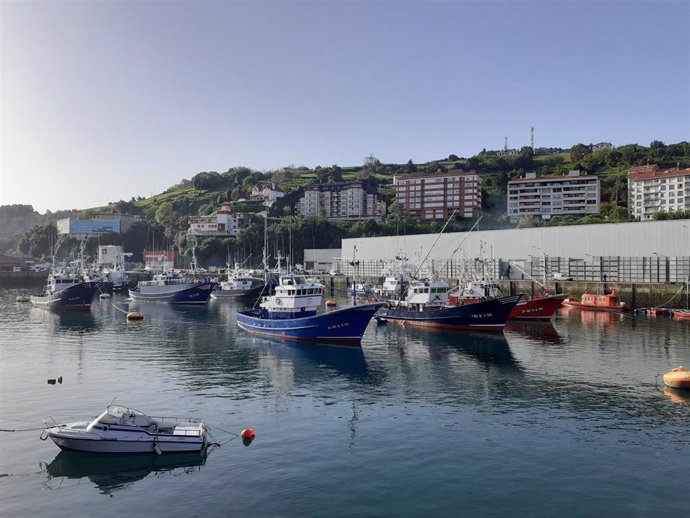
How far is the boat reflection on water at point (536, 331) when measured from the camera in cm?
4371

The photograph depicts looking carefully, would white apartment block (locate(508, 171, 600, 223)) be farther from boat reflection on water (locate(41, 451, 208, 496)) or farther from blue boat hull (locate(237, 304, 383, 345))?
boat reflection on water (locate(41, 451, 208, 496))

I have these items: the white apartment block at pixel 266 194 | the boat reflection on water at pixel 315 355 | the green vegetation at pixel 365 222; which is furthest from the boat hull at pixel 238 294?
the white apartment block at pixel 266 194

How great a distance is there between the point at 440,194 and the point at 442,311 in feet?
326

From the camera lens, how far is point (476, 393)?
27422 mm

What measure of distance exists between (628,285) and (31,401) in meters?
60.5

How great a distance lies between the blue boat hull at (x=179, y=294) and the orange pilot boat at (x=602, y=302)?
51.7 meters

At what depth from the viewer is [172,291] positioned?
83.4m

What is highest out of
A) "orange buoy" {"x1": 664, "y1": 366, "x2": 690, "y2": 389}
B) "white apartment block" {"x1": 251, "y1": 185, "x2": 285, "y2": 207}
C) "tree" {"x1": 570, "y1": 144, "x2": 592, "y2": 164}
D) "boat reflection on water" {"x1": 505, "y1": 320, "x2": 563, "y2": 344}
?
"tree" {"x1": 570, "y1": 144, "x2": 592, "y2": 164}

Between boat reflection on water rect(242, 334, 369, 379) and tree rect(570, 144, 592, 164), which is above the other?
tree rect(570, 144, 592, 164)

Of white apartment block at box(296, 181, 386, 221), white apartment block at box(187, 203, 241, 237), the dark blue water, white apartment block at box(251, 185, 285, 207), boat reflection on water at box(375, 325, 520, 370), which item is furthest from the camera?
white apartment block at box(251, 185, 285, 207)

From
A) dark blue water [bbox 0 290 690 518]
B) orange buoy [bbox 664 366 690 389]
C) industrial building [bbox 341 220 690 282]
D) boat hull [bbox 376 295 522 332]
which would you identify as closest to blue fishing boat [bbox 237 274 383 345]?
dark blue water [bbox 0 290 690 518]

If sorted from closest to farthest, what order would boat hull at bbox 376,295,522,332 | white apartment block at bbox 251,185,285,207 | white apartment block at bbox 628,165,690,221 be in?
boat hull at bbox 376,295,522,332 → white apartment block at bbox 628,165,690,221 → white apartment block at bbox 251,185,285,207

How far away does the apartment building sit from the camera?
140875 mm

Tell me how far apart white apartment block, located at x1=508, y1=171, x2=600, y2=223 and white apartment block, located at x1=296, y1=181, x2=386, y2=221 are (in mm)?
39991
